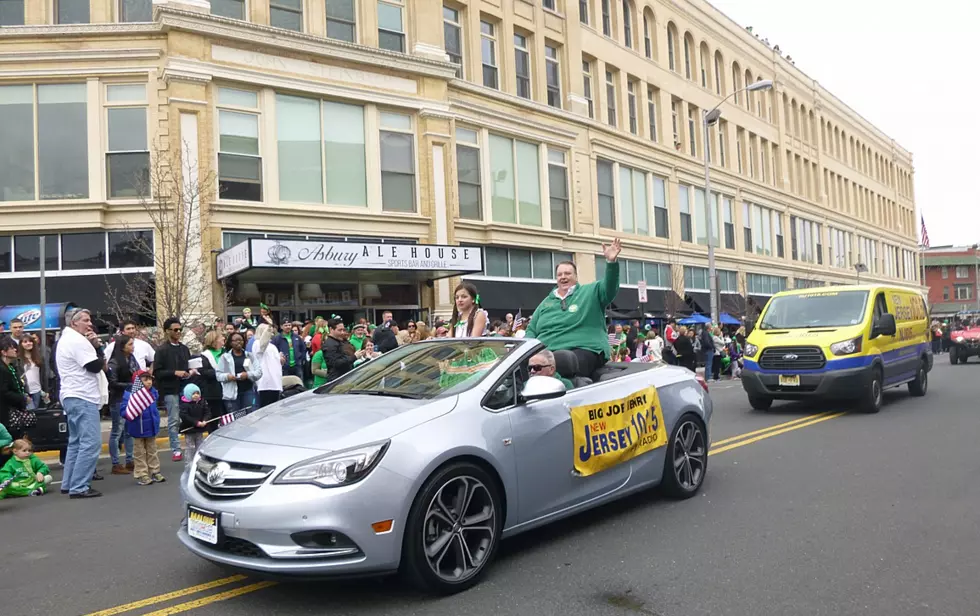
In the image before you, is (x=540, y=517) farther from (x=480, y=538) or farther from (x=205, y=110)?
(x=205, y=110)

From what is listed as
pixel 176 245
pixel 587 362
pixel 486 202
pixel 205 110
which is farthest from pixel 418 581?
pixel 486 202

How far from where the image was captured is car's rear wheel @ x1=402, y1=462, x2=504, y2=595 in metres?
4.12

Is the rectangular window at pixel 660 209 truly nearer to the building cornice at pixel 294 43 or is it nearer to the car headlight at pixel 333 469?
the building cornice at pixel 294 43

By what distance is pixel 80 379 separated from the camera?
7.59 m

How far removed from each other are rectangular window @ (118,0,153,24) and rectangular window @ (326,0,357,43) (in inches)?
179

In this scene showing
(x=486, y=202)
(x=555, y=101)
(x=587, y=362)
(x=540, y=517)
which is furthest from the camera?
(x=555, y=101)

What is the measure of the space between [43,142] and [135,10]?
13.1 ft

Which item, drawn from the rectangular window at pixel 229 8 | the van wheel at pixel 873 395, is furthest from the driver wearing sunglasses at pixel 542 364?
the rectangular window at pixel 229 8

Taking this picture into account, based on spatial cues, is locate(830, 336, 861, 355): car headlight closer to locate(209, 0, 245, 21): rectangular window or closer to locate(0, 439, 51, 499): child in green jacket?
locate(0, 439, 51, 499): child in green jacket

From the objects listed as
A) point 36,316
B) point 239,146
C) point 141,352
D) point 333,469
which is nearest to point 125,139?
point 239,146

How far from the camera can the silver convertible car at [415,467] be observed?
3.93 meters

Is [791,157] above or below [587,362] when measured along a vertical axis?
above

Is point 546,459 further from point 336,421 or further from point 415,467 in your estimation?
point 336,421

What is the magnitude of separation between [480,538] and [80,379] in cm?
501
